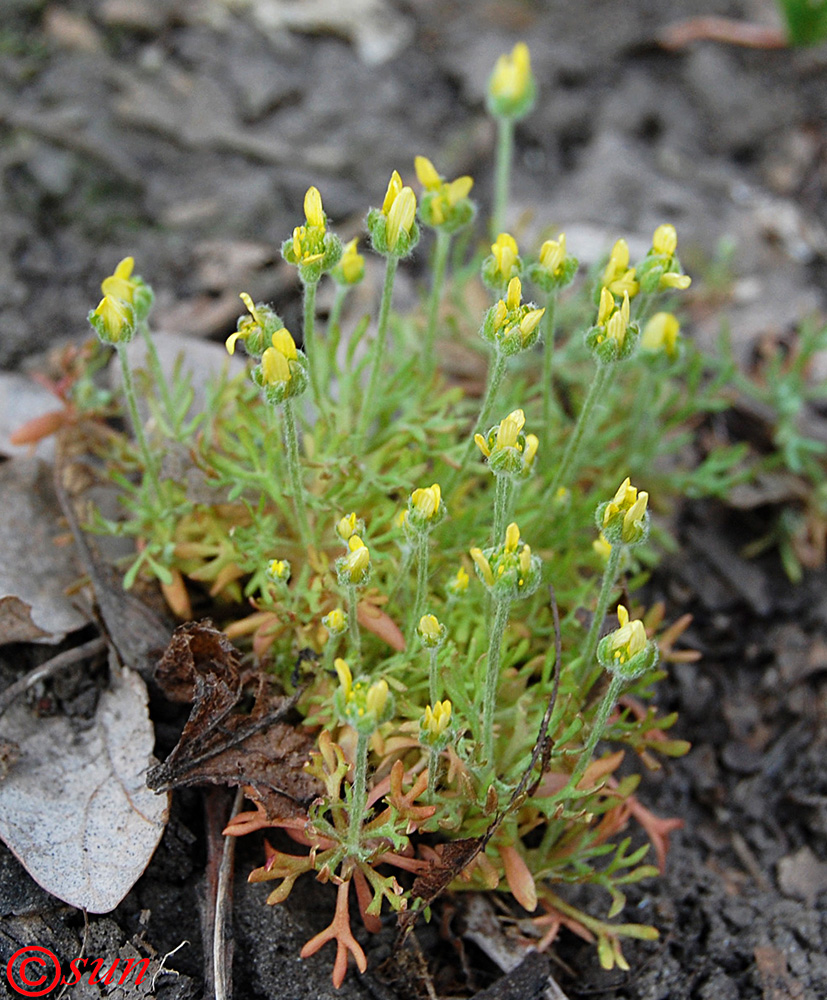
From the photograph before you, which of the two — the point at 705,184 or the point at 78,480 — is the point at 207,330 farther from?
the point at 705,184

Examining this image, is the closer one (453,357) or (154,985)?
(154,985)

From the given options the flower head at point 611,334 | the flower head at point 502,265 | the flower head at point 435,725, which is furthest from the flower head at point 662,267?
the flower head at point 435,725

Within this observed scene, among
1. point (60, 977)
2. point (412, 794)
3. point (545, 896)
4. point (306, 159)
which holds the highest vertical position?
point (306, 159)

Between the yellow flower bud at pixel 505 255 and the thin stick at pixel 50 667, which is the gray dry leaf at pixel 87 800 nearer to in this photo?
the thin stick at pixel 50 667

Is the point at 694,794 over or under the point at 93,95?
under

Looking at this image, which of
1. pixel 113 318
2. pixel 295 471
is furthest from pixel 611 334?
pixel 113 318

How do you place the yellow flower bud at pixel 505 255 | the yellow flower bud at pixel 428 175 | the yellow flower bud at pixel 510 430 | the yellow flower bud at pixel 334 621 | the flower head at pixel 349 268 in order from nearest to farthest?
the yellow flower bud at pixel 510 430, the yellow flower bud at pixel 334 621, the yellow flower bud at pixel 505 255, the yellow flower bud at pixel 428 175, the flower head at pixel 349 268

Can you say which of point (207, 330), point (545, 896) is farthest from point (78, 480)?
point (545, 896)
